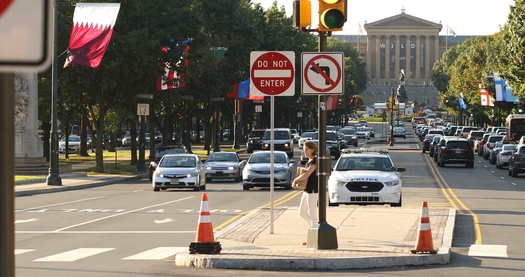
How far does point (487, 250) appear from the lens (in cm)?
1677

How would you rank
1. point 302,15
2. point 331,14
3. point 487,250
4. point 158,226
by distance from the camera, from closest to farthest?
point 331,14
point 302,15
point 487,250
point 158,226

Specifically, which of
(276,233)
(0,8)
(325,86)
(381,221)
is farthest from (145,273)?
(0,8)

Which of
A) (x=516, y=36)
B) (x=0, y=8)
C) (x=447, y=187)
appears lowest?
(x=447, y=187)

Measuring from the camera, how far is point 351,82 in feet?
532

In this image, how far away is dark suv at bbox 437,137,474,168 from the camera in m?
56.3

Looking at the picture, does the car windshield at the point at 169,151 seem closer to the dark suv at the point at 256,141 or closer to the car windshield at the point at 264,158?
the car windshield at the point at 264,158

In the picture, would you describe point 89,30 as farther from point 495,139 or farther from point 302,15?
point 495,139

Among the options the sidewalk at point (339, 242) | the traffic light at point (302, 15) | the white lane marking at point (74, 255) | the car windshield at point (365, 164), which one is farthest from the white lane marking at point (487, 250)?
the car windshield at point (365, 164)

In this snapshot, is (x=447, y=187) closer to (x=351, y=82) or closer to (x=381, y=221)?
(x=381, y=221)

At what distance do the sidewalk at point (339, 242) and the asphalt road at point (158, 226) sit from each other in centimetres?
33

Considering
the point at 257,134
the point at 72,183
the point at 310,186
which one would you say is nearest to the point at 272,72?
the point at 310,186

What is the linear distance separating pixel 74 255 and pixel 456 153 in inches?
1672

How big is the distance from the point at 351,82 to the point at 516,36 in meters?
101

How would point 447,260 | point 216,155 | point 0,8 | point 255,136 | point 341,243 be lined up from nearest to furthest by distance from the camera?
point 0,8 → point 447,260 → point 341,243 → point 216,155 → point 255,136
